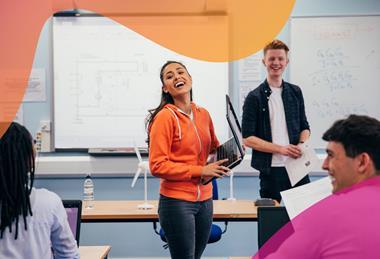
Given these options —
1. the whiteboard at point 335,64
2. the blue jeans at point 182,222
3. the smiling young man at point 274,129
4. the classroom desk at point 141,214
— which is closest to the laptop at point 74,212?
the blue jeans at point 182,222

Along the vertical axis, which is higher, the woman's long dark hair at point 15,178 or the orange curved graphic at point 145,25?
the orange curved graphic at point 145,25

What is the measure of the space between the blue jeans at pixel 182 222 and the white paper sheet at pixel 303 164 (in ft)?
1.34

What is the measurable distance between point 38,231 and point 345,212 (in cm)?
83

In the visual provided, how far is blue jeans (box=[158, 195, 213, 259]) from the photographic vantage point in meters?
1.65

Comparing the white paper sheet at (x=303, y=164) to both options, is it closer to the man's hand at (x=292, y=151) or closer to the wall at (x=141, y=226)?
the man's hand at (x=292, y=151)

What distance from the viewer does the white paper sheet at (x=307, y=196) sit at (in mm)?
655

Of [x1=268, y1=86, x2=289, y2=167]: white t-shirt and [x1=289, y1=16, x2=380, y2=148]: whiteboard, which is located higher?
[x1=289, y1=16, x2=380, y2=148]: whiteboard

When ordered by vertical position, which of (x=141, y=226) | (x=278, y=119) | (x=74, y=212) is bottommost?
(x=141, y=226)

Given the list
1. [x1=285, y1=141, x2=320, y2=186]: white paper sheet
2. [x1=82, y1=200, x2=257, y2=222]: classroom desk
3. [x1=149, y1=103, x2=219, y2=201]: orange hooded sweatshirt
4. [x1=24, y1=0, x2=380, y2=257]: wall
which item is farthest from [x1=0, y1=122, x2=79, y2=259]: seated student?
[x1=24, y1=0, x2=380, y2=257]: wall

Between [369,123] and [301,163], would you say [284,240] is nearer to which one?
[369,123]

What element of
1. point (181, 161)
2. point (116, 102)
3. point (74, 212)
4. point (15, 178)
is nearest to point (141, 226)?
point (116, 102)

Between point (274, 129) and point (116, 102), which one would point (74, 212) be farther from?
point (116, 102)

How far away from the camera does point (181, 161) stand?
1.63 meters

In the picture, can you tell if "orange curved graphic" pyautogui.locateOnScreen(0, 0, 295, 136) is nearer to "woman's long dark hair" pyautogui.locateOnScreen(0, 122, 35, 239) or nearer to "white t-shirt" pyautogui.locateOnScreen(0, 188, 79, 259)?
"woman's long dark hair" pyautogui.locateOnScreen(0, 122, 35, 239)
